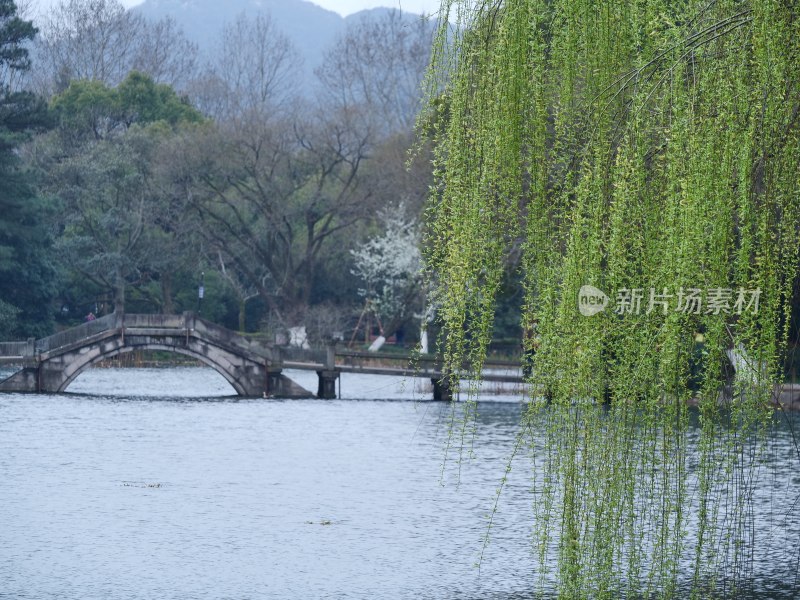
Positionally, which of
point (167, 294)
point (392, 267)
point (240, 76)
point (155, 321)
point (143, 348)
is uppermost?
point (240, 76)

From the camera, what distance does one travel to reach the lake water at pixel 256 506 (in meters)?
16.9

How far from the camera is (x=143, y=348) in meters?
46.8

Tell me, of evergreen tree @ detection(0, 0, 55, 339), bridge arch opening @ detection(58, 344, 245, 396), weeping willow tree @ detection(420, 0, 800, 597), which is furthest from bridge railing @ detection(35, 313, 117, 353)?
weeping willow tree @ detection(420, 0, 800, 597)

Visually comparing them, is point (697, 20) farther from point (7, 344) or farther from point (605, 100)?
point (7, 344)

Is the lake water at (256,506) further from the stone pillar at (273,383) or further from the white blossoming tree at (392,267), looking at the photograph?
the white blossoming tree at (392,267)

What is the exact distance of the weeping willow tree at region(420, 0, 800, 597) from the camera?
8656 millimetres

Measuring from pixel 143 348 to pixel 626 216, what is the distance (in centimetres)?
3948

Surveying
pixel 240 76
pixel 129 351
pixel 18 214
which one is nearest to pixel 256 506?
pixel 129 351

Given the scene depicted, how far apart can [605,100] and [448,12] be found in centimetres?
149

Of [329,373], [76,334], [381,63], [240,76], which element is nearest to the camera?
[76,334]

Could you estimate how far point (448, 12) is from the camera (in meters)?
9.80

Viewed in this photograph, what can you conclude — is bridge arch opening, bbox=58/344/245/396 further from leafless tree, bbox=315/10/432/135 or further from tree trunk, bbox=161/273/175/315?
leafless tree, bbox=315/10/432/135

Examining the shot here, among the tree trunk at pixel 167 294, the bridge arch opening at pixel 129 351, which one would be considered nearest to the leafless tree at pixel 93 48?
the tree trunk at pixel 167 294

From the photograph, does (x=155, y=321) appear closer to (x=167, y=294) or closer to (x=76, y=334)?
(x=76, y=334)
